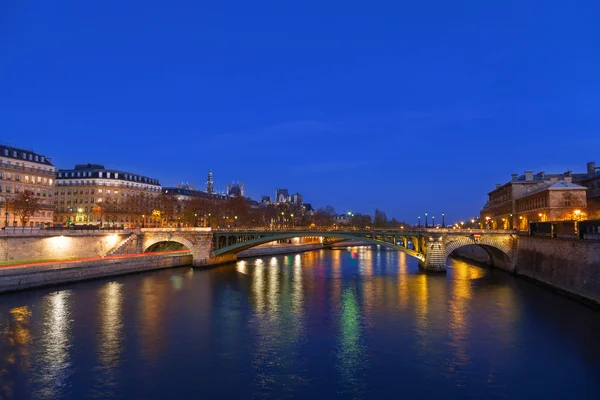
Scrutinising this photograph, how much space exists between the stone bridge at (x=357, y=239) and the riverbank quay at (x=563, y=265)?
3.01 meters

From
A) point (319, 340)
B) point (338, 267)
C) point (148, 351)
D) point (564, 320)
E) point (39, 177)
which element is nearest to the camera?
point (148, 351)

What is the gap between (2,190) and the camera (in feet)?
228

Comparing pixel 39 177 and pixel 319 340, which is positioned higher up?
pixel 39 177

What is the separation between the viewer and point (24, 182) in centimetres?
7325

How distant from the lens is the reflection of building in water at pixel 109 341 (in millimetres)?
17453

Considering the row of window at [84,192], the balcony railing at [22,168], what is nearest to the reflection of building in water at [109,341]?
the balcony railing at [22,168]

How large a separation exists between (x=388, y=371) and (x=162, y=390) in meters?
8.94

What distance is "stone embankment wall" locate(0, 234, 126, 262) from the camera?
44.3 metres

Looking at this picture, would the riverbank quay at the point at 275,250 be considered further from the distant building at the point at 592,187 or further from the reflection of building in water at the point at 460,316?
the distant building at the point at 592,187

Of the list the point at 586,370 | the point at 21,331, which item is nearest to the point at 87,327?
the point at 21,331

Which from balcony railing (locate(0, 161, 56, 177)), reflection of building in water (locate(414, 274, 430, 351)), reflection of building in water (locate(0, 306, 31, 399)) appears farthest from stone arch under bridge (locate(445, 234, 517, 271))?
balcony railing (locate(0, 161, 56, 177))

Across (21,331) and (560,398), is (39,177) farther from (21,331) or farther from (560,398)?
(560,398)

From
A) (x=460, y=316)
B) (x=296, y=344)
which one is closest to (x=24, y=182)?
(x=296, y=344)

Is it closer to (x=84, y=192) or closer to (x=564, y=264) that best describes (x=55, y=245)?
(x=564, y=264)
